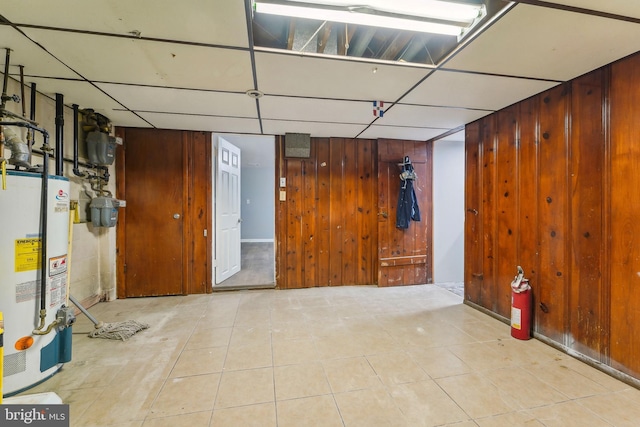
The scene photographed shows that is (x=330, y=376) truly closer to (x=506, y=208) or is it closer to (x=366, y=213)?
(x=506, y=208)

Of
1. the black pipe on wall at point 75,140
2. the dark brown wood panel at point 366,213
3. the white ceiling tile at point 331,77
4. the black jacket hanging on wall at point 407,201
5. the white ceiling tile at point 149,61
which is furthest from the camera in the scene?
the dark brown wood panel at point 366,213

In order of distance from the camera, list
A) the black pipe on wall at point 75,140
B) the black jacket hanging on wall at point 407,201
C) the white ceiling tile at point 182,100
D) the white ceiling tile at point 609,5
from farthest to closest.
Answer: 1. the black jacket hanging on wall at point 407,201
2. the black pipe on wall at point 75,140
3. the white ceiling tile at point 182,100
4. the white ceiling tile at point 609,5

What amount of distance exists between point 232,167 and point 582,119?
14.3ft

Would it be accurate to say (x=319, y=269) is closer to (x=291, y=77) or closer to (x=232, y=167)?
(x=232, y=167)

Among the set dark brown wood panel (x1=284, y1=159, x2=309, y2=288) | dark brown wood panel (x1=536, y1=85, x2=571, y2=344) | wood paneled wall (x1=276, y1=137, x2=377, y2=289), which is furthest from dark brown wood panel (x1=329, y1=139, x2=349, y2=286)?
dark brown wood panel (x1=536, y1=85, x2=571, y2=344)

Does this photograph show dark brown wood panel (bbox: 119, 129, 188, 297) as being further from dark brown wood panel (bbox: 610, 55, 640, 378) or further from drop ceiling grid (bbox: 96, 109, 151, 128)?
dark brown wood panel (bbox: 610, 55, 640, 378)

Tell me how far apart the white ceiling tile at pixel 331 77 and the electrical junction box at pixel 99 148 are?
6.90 ft

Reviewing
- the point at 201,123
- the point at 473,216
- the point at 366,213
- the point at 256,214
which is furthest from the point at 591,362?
the point at 256,214

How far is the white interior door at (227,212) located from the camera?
3984 millimetres

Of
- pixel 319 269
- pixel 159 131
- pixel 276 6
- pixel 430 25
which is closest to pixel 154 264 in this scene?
pixel 159 131

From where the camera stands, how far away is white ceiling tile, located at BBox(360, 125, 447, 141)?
140 inches

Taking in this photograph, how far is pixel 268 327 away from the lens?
2713 millimetres

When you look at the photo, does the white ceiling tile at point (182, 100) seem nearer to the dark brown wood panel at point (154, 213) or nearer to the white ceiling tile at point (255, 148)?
the dark brown wood panel at point (154, 213)

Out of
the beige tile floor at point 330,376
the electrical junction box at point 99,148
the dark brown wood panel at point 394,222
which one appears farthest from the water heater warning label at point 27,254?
the dark brown wood panel at point 394,222
